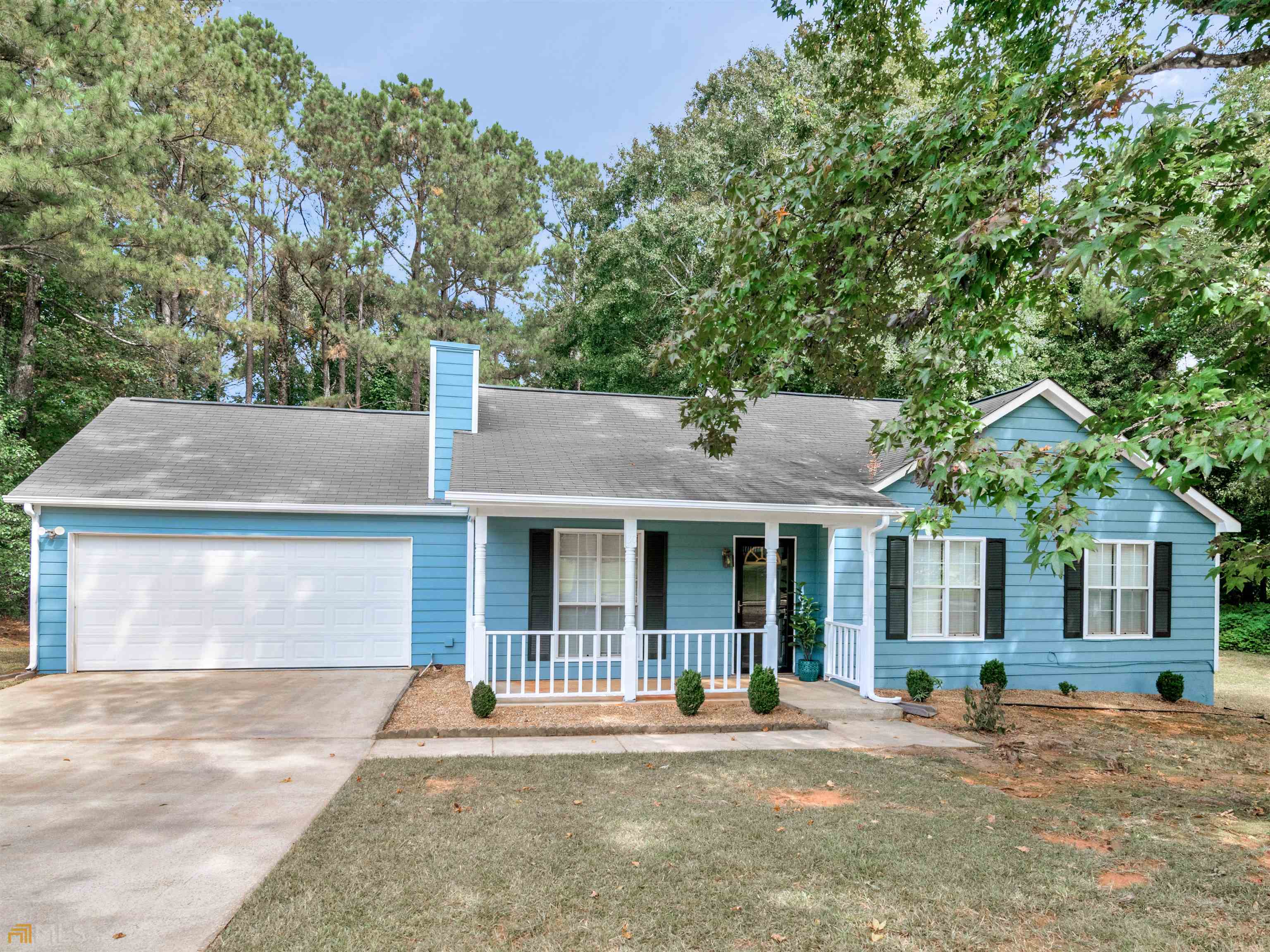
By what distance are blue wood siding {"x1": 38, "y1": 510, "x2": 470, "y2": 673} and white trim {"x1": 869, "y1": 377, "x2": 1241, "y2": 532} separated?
6.29 meters

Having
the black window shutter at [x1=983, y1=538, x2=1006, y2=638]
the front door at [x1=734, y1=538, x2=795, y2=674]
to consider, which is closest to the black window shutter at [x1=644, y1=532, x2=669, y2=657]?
the front door at [x1=734, y1=538, x2=795, y2=674]

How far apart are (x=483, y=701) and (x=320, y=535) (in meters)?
4.52

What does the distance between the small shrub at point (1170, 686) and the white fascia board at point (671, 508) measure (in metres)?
→ 5.09

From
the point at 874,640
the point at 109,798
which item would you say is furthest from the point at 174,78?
the point at 874,640

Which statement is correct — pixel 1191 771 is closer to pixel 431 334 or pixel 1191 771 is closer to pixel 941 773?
pixel 941 773

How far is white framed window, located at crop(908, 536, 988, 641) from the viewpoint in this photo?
33.3 feet

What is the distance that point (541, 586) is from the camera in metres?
9.81

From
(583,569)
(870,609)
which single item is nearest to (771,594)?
(870,609)

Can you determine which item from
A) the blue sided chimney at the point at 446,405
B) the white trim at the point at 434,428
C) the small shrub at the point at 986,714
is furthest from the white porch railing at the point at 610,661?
the blue sided chimney at the point at 446,405

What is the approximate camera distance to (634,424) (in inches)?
473

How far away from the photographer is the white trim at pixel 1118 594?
10.6m

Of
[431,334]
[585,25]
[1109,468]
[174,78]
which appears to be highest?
[585,25]

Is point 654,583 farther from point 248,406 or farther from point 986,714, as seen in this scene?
point 248,406

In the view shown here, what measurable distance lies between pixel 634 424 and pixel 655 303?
960cm
